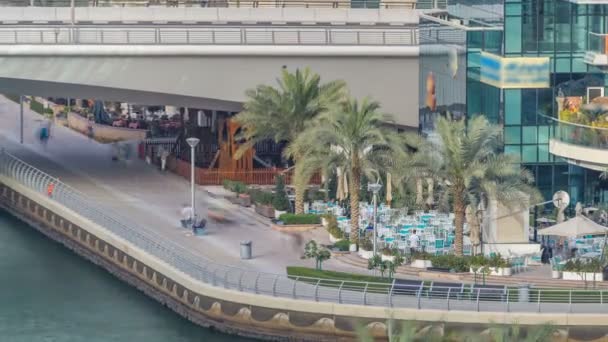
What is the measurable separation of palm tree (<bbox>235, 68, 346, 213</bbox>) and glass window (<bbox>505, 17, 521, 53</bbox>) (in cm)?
935

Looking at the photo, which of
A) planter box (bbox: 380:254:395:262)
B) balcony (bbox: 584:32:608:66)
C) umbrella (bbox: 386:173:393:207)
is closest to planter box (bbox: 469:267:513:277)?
planter box (bbox: 380:254:395:262)

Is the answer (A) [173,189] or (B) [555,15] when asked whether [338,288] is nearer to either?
(B) [555,15]

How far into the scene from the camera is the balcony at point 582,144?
80750mm

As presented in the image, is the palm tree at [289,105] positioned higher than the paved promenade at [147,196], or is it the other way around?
the palm tree at [289,105]

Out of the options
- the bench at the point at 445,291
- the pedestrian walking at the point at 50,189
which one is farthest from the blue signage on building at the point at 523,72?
the pedestrian walking at the point at 50,189

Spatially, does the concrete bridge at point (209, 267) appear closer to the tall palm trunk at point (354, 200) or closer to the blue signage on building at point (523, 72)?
the tall palm trunk at point (354, 200)

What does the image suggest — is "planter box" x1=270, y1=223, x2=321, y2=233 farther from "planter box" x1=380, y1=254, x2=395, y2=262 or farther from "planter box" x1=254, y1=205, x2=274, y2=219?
"planter box" x1=380, y1=254, x2=395, y2=262

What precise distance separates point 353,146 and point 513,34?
663 centimetres

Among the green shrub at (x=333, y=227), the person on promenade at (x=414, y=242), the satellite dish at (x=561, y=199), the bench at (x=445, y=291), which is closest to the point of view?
the bench at (x=445, y=291)

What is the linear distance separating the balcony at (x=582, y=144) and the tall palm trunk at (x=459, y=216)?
4.66 m

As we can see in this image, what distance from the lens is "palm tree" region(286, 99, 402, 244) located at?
275 ft

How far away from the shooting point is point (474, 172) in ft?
257

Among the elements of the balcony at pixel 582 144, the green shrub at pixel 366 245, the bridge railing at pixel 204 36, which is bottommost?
the green shrub at pixel 366 245

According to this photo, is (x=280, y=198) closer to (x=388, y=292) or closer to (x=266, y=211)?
(x=266, y=211)
